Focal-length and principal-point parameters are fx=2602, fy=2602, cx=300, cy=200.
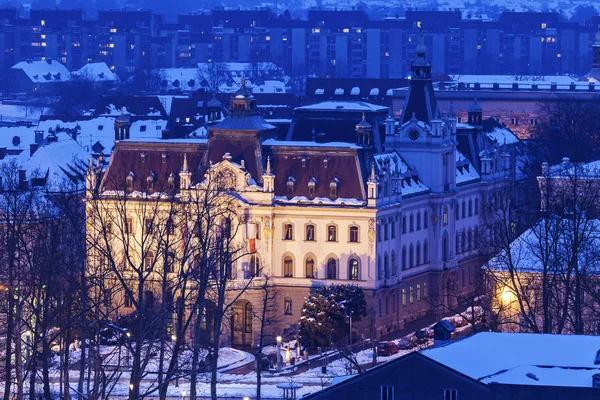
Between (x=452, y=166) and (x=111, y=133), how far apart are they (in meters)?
56.9

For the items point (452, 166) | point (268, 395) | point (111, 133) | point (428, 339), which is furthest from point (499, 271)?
point (111, 133)

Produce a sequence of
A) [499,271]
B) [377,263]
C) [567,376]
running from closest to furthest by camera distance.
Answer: [567,376] → [499,271] → [377,263]

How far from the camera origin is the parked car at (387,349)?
111 metres

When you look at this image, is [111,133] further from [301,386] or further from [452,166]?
[301,386]

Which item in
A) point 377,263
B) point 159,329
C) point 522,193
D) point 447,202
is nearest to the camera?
point 159,329

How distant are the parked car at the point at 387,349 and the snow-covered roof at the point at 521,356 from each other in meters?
31.0

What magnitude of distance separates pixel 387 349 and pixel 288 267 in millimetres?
10127

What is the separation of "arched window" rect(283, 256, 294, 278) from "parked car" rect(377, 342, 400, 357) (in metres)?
8.54

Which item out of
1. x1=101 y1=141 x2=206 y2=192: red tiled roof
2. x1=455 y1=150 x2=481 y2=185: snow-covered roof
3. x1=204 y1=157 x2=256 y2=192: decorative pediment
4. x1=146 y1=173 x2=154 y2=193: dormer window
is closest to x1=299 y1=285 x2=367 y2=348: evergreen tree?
x1=204 y1=157 x2=256 y2=192: decorative pediment

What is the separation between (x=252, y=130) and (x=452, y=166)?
13.4m

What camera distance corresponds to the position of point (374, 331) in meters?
115

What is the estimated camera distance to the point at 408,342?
→ 4508 inches

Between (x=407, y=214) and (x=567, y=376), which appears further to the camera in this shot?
(x=407, y=214)

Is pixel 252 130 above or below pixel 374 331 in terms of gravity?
above
